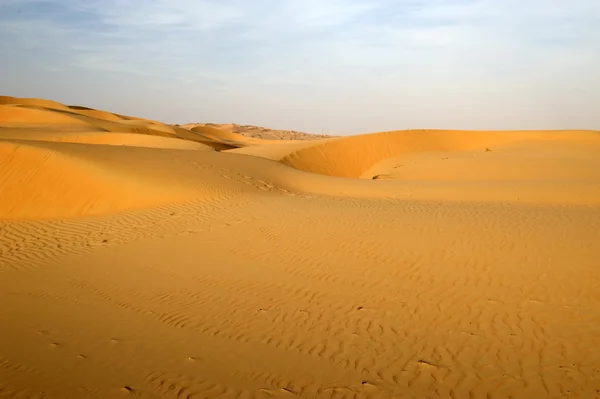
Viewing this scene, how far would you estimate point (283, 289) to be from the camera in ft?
19.6

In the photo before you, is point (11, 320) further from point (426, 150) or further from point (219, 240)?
point (426, 150)

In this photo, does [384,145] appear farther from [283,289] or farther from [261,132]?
[261,132]

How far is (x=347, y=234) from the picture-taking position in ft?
25.9

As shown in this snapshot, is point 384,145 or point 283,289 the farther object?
point 384,145

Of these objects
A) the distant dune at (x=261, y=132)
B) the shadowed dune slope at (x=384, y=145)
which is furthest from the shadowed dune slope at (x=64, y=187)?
the distant dune at (x=261, y=132)

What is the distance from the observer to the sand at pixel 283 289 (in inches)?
153

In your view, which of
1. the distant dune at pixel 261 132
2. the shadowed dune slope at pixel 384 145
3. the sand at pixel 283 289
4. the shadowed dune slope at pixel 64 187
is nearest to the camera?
the sand at pixel 283 289

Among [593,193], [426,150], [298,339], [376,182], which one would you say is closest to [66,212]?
[298,339]

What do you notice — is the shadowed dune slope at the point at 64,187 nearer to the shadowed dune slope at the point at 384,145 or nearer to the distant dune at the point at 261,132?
the shadowed dune slope at the point at 384,145

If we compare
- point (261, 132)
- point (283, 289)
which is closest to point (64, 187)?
point (283, 289)

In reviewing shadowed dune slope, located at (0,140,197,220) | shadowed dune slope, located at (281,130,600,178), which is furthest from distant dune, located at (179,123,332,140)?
shadowed dune slope, located at (0,140,197,220)

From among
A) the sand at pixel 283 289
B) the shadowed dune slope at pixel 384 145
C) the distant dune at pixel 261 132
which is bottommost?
the sand at pixel 283 289

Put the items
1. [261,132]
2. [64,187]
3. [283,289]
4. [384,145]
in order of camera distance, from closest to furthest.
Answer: [283,289], [64,187], [384,145], [261,132]

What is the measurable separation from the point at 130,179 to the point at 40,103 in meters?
43.2
